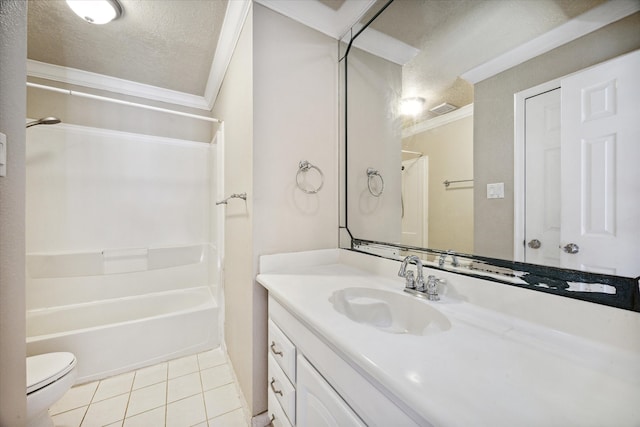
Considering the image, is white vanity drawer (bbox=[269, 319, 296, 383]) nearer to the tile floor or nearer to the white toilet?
the tile floor

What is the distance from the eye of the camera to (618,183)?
0.59 meters

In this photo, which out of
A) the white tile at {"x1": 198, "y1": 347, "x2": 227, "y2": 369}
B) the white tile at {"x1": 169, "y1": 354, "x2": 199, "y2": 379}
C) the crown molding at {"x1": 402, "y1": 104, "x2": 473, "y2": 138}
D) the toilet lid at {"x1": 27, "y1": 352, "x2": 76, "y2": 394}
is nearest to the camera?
the crown molding at {"x1": 402, "y1": 104, "x2": 473, "y2": 138}

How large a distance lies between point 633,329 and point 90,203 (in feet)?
10.5

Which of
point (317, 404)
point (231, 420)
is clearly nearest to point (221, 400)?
point (231, 420)

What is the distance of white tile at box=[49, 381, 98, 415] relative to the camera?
4.82ft

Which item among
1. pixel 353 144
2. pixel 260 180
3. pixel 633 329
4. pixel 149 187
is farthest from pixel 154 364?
pixel 633 329

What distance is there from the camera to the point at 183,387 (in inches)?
65.3

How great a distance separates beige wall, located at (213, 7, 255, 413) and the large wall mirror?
689 mm

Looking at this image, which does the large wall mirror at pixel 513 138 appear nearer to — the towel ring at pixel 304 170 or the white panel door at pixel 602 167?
the white panel door at pixel 602 167

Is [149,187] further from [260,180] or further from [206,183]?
[260,180]

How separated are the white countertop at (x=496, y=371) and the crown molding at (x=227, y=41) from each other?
1.60 metres

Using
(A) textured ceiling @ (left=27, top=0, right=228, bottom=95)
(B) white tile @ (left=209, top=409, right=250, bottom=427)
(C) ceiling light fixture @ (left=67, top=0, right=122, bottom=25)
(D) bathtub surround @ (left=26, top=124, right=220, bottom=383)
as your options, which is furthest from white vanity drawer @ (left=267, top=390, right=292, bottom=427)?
(C) ceiling light fixture @ (left=67, top=0, right=122, bottom=25)

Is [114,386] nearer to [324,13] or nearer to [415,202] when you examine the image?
[415,202]

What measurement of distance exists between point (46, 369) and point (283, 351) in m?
1.26
